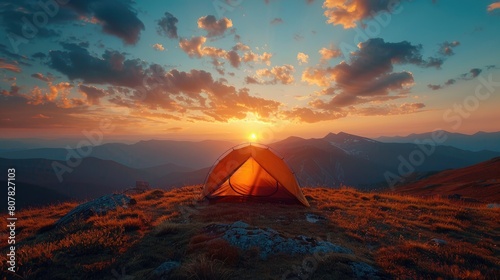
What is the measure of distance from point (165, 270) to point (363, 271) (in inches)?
191

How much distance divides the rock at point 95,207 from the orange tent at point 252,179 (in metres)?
5.17

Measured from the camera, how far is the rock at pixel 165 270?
6.01m

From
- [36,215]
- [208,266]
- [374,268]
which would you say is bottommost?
[36,215]

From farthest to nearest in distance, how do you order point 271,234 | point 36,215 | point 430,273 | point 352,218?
point 36,215
point 352,218
point 271,234
point 430,273

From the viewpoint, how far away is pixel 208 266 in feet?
19.0

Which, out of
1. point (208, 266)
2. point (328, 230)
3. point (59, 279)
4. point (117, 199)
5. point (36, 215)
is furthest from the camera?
point (36, 215)

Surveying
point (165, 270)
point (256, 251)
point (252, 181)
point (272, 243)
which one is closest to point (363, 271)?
point (272, 243)

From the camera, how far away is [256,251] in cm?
738

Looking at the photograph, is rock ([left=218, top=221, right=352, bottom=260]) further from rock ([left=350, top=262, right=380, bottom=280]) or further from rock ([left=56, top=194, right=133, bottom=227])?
rock ([left=56, top=194, right=133, bottom=227])

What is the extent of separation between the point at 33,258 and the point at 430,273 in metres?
10.9

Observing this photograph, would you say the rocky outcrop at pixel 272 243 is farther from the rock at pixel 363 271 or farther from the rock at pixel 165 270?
the rock at pixel 165 270

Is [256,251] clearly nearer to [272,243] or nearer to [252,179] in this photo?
[272,243]

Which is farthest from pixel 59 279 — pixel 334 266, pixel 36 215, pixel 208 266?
pixel 36 215

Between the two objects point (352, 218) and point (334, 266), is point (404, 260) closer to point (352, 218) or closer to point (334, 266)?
point (334, 266)
